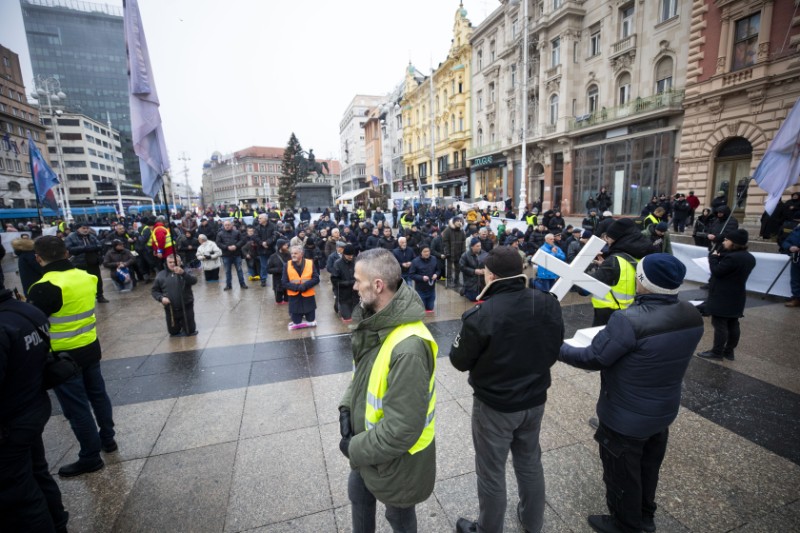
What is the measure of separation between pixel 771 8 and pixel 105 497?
76.0ft

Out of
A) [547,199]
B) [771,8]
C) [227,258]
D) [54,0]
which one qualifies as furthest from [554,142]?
[54,0]

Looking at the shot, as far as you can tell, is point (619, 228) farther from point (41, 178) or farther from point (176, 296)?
point (41, 178)

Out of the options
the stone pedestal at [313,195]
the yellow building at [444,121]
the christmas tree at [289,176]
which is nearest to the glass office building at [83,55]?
the christmas tree at [289,176]

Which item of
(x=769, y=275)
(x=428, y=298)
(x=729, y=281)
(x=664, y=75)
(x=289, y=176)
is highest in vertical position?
(x=664, y=75)

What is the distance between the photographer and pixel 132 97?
183 inches

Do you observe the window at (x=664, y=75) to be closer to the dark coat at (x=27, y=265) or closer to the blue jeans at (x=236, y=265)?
the blue jeans at (x=236, y=265)

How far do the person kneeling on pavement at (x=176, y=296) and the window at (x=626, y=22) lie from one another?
86.2 feet

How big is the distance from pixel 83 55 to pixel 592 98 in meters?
124

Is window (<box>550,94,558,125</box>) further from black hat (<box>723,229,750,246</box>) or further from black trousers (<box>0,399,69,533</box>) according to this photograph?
black trousers (<box>0,399,69,533</box>)

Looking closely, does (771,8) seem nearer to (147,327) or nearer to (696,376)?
(696,376)

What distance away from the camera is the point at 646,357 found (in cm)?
219

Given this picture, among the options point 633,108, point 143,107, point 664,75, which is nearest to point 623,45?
point 664,75

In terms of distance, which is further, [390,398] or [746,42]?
[746,42]

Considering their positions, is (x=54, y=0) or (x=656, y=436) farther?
(x=54, y=0)
